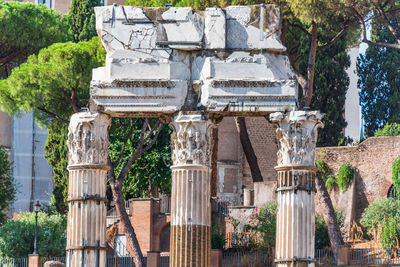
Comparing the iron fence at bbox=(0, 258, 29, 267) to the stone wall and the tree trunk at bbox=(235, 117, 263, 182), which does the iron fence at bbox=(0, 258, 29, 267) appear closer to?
the stone wall

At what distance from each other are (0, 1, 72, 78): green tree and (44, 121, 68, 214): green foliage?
123 inches

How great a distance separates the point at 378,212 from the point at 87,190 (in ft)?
65.9

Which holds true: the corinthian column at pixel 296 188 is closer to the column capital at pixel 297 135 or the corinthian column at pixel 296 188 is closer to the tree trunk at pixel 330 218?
the column capital at pixel 297 135

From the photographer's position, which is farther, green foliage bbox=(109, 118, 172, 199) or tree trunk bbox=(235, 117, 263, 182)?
tree trunk bbox=(235, 117, 263, 182)

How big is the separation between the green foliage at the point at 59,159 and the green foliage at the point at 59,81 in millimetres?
6272

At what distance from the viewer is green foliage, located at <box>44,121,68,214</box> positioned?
43.1 m

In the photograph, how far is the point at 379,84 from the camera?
4738cm

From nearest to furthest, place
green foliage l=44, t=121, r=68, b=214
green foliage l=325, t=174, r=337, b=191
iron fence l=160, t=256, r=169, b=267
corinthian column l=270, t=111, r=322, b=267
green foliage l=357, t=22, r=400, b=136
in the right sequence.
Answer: corinthian column l=270, t=111, r=322, b=267 → iron fence l=160, t=256, r=169, b=267 → green foliage l=325, t=174, r=337, b=191 → green foliage l=44, t=121, r=68, b=214 → green foliage l=357, t=22, r=400, b=136

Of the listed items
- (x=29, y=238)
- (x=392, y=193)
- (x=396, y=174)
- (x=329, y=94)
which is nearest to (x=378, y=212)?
(x=396, y=174)

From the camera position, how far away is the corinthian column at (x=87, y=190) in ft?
62.5

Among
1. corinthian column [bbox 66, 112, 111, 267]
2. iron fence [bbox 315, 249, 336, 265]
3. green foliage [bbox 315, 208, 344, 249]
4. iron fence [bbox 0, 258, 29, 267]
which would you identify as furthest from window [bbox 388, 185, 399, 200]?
corinthian column [bbox 66, 112, 111, 267]

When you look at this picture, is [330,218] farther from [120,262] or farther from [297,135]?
[297,135]

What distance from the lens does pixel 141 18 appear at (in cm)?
1942

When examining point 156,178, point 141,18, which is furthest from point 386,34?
point 141,18
